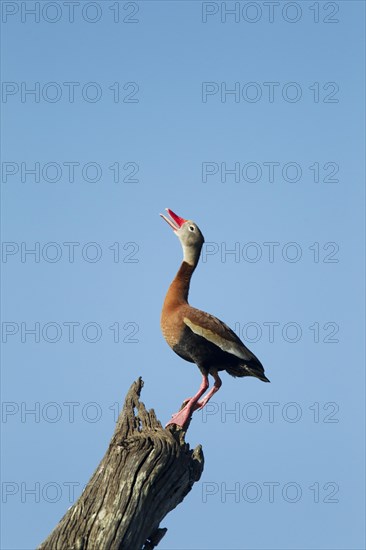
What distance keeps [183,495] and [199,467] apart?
335mm

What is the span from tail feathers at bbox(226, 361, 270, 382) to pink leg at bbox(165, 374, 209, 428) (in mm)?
336

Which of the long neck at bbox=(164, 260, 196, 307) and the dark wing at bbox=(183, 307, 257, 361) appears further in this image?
the long neck at bbox=(164, 260, 196, 307)

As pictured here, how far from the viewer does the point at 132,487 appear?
9.65 metres

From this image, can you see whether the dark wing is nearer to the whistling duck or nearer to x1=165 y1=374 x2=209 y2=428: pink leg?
the whistling duck

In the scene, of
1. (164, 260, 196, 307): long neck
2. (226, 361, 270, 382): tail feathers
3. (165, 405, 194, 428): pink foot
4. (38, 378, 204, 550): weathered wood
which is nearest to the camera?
(38, 378, 204, 550): weathered wood

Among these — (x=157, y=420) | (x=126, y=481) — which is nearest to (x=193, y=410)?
(x=157, y=420)

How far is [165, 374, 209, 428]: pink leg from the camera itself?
1118 cm

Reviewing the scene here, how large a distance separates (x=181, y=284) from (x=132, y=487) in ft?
9.70

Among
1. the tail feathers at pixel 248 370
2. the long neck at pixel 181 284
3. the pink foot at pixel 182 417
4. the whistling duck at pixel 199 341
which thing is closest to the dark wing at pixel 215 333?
the whistling duck at pixel 199 341

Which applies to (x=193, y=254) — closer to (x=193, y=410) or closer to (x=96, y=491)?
(x=193, y=410)

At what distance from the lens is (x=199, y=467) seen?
10.5m

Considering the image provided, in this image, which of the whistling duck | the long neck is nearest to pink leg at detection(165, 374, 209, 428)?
the whistling duck

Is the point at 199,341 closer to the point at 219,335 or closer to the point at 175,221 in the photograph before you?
the point at 219,335

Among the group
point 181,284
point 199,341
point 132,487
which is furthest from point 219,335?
point 132,487
